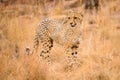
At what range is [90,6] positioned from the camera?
12172mm

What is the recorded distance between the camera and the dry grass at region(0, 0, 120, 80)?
6402 millimetres

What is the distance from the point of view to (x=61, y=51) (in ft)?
26.8

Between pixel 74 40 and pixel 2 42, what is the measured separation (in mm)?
1906

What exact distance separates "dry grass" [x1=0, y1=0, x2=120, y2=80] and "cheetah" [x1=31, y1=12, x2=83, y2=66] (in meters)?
0.22

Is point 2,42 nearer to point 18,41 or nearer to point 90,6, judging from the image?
point 18,41

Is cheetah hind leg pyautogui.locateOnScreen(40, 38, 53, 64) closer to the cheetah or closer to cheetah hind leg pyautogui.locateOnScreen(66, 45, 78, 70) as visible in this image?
the cheetah

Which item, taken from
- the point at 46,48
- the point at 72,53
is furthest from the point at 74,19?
the point at 46,48

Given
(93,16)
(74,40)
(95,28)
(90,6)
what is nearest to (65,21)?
(74,40)

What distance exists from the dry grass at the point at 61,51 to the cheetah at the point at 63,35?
8.5 inches

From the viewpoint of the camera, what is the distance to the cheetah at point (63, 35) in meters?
7.50

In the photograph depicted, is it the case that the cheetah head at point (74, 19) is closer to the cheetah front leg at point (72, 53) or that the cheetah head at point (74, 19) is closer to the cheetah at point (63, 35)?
the cheetah at point (63, 35)

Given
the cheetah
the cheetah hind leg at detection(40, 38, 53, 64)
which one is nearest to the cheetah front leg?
the cheetah

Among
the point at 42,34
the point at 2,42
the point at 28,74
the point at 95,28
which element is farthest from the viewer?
the point at 95,28

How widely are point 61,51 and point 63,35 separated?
2.08 feet
